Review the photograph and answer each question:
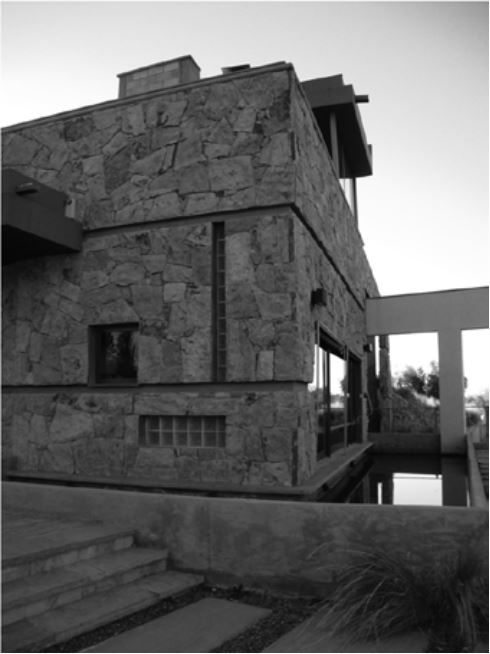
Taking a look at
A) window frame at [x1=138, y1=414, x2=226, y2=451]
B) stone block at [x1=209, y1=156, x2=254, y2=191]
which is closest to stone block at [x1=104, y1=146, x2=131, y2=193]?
stone block at [x1=209, y1=156, x2=254, y2=191]

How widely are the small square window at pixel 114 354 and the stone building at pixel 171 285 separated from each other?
2 centimetres

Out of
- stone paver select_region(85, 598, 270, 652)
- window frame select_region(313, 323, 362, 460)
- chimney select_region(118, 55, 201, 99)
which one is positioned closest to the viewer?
stone paver select_region(85, 598, 270, 652)

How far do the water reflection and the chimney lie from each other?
6.71m

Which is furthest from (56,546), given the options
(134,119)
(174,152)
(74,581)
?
(134,119)

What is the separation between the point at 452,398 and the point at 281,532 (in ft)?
38.3

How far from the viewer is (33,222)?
7629 mm

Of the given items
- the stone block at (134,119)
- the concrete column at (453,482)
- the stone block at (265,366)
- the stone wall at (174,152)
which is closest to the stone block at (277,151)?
the stone wall at (174,152)

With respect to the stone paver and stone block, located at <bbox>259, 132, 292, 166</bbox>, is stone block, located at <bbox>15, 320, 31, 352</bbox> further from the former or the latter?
the stone paver

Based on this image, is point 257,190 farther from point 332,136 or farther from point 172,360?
point 332,136

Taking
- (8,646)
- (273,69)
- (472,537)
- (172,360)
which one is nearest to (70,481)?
(172,360)

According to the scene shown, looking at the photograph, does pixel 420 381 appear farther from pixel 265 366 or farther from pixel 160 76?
pixel 265 366

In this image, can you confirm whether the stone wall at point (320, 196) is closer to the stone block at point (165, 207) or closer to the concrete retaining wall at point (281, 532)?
the stone block at point (165, 207)

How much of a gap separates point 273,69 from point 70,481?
20.3 feet

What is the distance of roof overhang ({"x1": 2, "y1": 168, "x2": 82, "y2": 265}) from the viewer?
7.32 m
